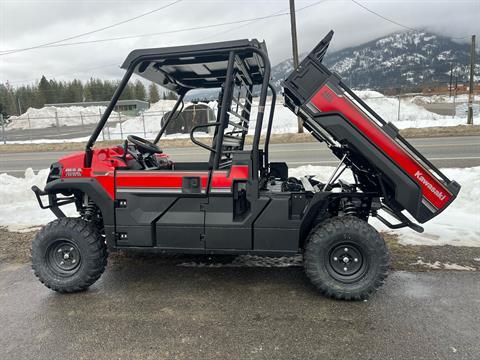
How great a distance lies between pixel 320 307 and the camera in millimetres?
3354

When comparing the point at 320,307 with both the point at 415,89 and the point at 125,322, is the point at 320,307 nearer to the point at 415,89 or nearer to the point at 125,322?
the point at 125,322

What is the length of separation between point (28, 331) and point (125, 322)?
30.1 inches

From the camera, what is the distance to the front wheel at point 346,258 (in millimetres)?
3418

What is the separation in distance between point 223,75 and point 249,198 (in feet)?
5.88

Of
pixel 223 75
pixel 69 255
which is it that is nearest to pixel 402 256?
pixel 223 75

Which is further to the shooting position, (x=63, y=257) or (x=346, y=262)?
(x=63, y=257)

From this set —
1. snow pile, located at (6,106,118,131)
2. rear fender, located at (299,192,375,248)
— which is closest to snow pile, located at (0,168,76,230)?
rear fender, located at (299,192,375,248)

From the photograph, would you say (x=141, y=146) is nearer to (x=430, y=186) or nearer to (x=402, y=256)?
(x=430, y=186)

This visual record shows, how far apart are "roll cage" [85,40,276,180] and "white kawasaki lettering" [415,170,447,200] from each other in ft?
4.64

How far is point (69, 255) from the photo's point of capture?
3766 millimetres

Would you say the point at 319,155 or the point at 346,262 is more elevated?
the point at 319,155

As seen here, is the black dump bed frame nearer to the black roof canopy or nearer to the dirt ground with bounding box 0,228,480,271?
the black roof canopy

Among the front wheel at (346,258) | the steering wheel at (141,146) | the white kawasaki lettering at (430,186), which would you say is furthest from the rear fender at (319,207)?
the steering wheel at (141,146)

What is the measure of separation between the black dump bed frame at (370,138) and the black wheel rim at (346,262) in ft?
1.96
